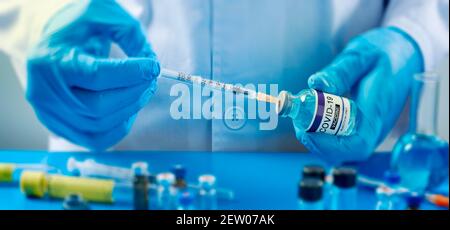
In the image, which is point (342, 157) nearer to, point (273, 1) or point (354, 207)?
point (354, 207)

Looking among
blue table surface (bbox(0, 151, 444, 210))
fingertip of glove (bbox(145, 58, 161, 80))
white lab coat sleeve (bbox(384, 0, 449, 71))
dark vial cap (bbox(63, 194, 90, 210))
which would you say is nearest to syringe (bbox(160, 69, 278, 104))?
fingertip of glove (bbox(145, 58, 161, 80))

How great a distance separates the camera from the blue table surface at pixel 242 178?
2.79 ft

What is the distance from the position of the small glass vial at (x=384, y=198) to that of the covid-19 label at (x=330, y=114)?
0.28 m

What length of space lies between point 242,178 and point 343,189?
6.3 inches

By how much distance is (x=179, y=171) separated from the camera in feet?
2.93

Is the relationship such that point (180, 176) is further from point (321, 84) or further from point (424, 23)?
point (424, 23)

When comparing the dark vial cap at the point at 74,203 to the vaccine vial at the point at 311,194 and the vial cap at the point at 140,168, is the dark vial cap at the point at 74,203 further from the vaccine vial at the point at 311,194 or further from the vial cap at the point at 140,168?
the vaccine vial at the point at 311,194

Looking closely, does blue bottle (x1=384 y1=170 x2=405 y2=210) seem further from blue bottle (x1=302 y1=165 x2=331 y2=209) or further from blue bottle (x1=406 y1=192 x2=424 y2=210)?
blue bottle (x1=302 y1=165 x2=331 y2=209)

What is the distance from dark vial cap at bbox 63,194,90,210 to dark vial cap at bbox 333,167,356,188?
378 mm

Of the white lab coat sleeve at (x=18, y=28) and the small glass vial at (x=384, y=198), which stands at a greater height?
the white lab coat sleeve at (x=18, y=28)

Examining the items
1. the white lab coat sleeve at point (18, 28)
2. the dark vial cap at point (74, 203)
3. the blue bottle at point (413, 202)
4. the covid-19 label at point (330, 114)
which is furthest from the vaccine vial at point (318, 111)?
the white lab coat sleeve at point (18, 28)

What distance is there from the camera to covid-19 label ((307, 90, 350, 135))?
0.63 meters
